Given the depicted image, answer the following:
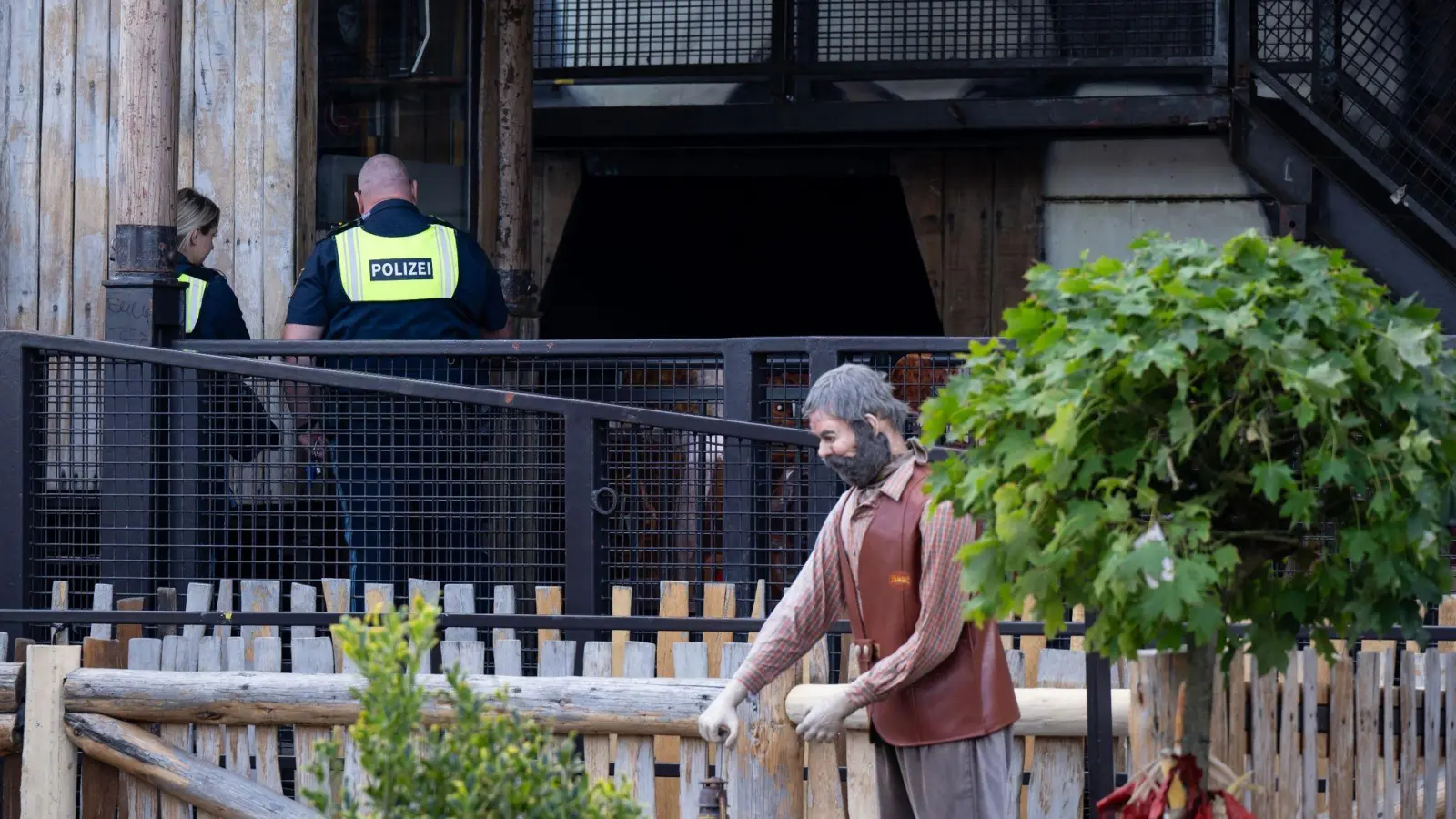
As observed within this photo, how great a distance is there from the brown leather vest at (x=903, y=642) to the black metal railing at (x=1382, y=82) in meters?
5.69

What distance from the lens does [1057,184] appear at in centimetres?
1084

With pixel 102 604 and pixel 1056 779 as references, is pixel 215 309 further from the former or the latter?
pixel 1056 779

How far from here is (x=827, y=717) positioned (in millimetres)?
4309

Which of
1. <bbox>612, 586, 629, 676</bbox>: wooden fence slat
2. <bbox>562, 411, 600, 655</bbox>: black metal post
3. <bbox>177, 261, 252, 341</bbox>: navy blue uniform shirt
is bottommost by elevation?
<bbox>612, 586, 629, 676</bbox>: wooden fence slat

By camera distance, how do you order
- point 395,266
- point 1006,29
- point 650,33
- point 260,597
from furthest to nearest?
point 650,33, point 1006,29, point 395,266, point 260,597

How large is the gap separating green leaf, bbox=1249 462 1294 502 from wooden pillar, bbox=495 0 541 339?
6.67 metres

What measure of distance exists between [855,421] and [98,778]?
8.60ft

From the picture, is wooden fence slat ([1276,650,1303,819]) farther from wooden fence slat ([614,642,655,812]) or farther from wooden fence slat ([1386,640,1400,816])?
wooden fence slat ([614,642,655,812])

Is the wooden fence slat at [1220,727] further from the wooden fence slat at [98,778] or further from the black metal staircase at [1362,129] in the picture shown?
the black metal staircase at [1362,129]

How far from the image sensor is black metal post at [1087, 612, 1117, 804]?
479 centimetres

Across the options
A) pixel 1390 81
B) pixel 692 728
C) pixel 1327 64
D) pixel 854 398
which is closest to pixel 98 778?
pixel 692 728

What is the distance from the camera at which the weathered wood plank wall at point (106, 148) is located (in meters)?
7.90

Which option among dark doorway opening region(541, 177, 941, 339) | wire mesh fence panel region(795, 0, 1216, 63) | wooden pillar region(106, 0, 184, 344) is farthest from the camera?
dark doorway opening region(541, 177, 941, 339)

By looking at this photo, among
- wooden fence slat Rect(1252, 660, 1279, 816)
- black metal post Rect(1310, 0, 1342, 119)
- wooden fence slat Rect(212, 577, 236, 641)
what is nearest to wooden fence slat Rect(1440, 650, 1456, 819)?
wooden fence slat Rect(1252, 660, 1279, 816)
